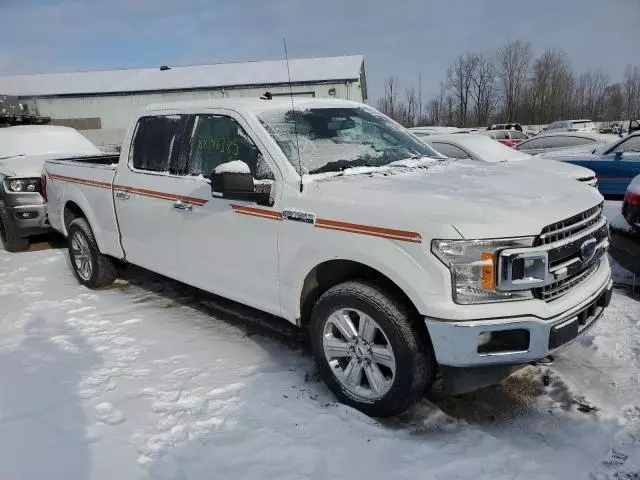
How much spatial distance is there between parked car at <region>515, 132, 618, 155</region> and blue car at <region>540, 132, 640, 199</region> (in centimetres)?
324

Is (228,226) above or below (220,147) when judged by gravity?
below

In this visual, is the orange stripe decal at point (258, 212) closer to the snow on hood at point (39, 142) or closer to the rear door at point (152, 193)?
the rear door at point (152, 193)

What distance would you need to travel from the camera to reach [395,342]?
9.86 feet

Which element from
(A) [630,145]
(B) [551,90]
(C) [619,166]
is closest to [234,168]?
(C) [619,166]

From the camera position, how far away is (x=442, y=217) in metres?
2.81

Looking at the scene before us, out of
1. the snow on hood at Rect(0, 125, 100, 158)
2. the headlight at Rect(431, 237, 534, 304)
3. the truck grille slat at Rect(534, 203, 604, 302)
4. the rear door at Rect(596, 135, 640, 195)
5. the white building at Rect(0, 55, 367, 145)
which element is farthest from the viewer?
the white building at Rect(0, 55, 367, 145)

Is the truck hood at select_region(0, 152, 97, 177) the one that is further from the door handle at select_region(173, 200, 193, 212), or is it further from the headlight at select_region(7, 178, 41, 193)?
the door handle at select_region(173, 200, 193, 212)

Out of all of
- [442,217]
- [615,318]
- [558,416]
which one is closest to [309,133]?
[442,217]

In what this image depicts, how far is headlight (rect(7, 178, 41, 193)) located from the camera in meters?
7.58

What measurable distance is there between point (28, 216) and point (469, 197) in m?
6.77

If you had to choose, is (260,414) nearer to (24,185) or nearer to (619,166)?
(24,185)

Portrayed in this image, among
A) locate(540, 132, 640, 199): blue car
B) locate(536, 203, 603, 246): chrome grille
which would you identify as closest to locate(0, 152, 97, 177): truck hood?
locate(536, 203, 603, 246): chrome grille

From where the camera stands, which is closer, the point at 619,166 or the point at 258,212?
the point at 258,212

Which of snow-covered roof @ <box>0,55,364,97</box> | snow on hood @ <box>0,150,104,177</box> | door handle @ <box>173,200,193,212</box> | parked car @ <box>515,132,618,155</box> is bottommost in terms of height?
parked car @ <box>515,132,618,155</box>
